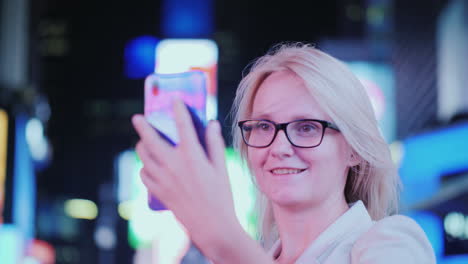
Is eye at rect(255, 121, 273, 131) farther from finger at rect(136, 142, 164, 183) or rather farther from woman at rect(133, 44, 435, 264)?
finger at rect(136, 142, 164, 183)

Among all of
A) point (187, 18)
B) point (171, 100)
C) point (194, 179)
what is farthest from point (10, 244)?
point (187, 18)

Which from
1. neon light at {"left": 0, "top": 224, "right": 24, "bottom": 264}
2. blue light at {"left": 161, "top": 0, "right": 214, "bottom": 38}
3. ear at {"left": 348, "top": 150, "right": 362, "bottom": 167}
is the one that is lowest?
neon light at {"left": 0, "top": 224, "right": 24, "bottom": 264}

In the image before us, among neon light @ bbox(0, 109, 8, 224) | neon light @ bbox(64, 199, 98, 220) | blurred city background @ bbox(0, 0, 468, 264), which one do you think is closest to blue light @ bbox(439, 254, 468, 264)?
blurred city background @ bbox(0, 0, 468, 264)

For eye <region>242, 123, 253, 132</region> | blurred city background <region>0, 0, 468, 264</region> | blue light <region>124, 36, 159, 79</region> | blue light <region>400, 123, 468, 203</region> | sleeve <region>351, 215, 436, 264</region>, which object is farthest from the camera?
blue light <region>124, 36, 159, 79</region>

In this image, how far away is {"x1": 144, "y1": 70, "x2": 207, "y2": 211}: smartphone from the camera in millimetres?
1092

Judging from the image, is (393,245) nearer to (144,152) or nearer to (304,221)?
(304,221)

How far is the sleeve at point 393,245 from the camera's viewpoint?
118cm

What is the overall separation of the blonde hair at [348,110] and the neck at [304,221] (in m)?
0.12

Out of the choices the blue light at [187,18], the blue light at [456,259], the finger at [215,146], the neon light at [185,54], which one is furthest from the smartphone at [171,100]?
the blue light at [187,18]

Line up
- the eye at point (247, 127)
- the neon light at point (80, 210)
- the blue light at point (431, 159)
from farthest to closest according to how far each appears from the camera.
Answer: the neon light at point (80, 210), the blue light at point (431, 159), the eye at point (247, 127)

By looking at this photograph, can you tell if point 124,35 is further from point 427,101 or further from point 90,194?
point 427,101

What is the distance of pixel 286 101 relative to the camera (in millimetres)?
1399

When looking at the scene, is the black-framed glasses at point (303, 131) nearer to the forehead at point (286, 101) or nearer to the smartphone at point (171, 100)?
the forehead at point (286, 101)

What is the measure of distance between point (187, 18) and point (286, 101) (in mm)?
A: 17066
